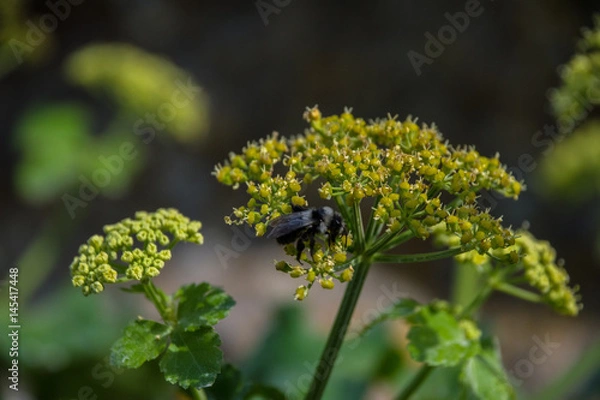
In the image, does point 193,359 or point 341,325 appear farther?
point 341,325

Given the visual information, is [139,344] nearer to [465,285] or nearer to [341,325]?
[341,325]

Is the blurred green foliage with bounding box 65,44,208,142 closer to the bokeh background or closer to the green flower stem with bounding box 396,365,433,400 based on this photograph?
the bokeh background

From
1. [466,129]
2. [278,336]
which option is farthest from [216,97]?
[278,336]

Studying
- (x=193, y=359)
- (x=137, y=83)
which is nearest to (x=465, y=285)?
(x=193, y=359)

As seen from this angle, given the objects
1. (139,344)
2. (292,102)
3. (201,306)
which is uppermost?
(292,102)

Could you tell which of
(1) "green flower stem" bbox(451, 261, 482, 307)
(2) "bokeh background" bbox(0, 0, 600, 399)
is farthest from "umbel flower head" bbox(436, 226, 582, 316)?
(2) "bokeh background" bbox(0, 0, 600, 399)

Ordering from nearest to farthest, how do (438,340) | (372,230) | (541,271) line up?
(372,230) → (438,340) → (541,271)

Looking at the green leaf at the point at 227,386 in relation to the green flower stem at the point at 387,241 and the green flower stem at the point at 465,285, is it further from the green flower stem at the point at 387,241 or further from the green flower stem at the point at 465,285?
the green flower stem at the point at 465,285
